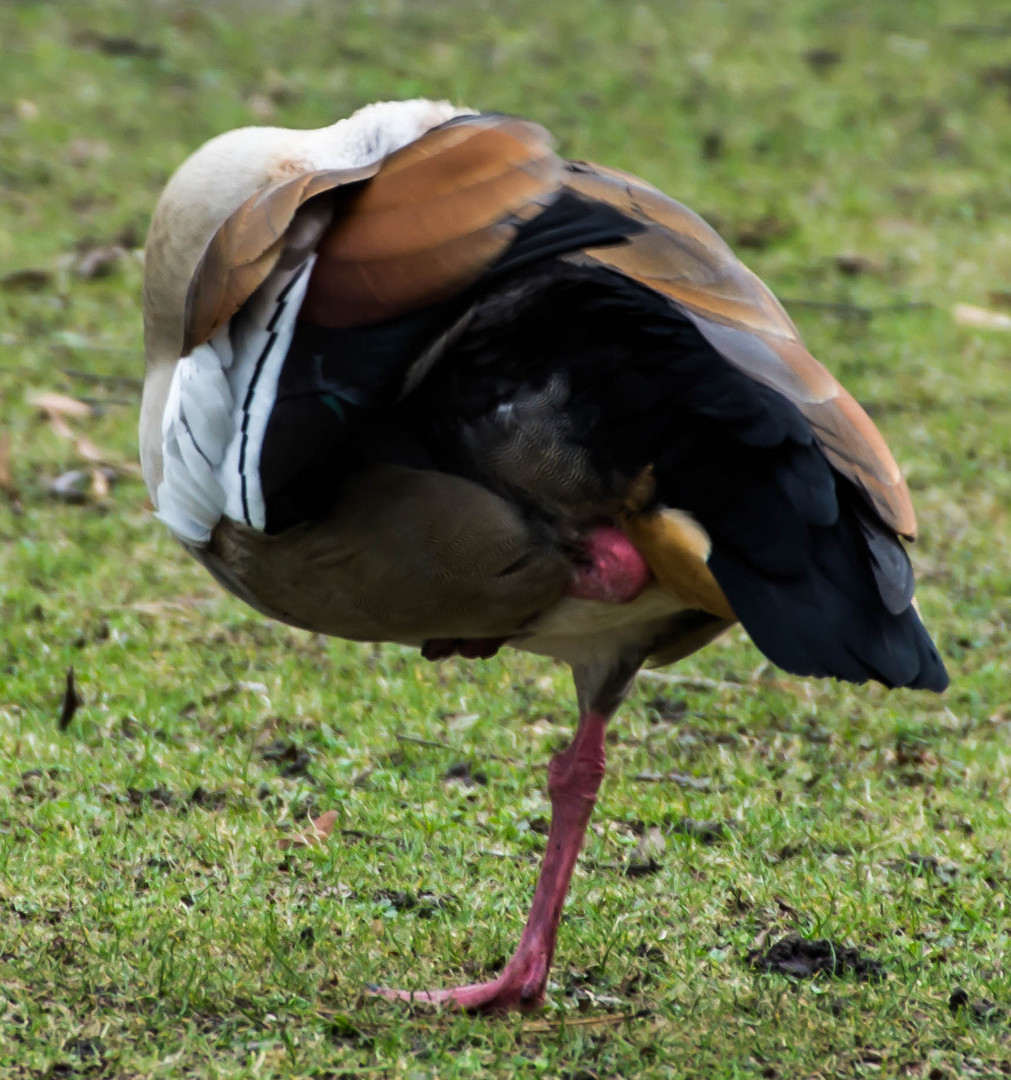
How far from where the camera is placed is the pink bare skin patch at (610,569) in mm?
2863

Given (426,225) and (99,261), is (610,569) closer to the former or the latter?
(426,225)

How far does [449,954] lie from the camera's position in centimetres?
344

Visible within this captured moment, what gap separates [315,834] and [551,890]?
2.69 ft

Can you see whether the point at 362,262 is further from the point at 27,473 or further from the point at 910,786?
the point at 27,473

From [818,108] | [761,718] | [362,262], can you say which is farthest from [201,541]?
[818,108]

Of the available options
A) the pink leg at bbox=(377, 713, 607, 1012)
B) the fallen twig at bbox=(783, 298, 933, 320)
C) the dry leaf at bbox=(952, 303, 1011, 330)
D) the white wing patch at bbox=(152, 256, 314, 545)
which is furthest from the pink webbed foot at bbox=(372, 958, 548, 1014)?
the dry leaf at bbox=(952, 303, 1011, 330)

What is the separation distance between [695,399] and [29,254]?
581 centimetres

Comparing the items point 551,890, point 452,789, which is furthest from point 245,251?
point 452,789

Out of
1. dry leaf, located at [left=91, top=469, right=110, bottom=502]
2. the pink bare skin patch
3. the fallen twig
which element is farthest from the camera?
the fallen twig

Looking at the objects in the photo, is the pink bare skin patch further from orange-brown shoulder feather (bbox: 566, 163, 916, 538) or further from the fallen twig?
the fallen twig

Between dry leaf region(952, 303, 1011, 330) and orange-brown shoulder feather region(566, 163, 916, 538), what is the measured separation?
5093 millimetres

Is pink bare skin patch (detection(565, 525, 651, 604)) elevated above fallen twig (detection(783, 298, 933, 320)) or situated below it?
above

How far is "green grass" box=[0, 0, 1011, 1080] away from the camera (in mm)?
3125

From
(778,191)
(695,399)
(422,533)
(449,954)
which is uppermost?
(695,399)
